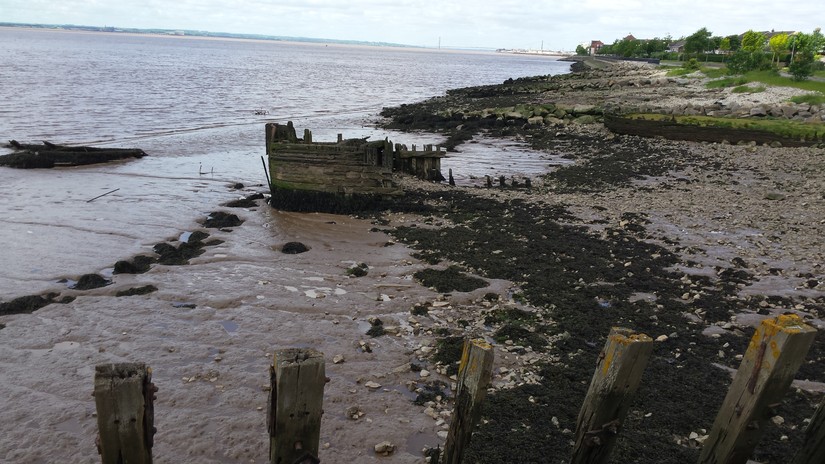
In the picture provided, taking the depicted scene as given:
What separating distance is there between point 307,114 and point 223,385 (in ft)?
137

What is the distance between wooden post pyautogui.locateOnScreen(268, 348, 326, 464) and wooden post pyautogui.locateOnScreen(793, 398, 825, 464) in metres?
3.79

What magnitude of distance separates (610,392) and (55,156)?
25172 mm

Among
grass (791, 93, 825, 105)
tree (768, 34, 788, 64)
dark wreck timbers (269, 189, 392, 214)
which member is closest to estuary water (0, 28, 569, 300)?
dark wreck timbers (269, 189, 392, 214)

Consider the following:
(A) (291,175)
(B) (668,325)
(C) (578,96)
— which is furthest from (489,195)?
(C) (578,96)

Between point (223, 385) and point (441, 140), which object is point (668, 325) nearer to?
point (223, 385)

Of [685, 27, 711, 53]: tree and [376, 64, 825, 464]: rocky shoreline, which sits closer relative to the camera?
[376, 64, 825, 464]: rocky shoreline

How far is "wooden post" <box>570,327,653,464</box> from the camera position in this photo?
4.70m

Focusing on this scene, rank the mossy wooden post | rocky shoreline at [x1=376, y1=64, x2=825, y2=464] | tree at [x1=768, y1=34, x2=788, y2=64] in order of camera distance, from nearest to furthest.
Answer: the mossy wooden post → rocky shoreline at [x1=376, y1=64, x2=825, y2=464] → tree at [x1=768, y1=34, x2=788, y2=64]

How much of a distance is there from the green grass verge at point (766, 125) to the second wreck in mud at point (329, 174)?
743 inches

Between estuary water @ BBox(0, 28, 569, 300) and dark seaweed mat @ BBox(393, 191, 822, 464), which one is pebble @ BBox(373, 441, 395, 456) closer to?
dark seaweed mat @ BBox(393, 191, 822, 464)

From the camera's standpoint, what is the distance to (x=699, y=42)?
107 meters

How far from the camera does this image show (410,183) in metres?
20.6

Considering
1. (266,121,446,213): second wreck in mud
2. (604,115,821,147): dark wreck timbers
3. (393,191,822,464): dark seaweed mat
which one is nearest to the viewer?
(393,191,822,464): dark seaweed mat

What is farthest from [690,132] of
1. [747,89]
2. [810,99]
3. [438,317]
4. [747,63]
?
[747,63]
